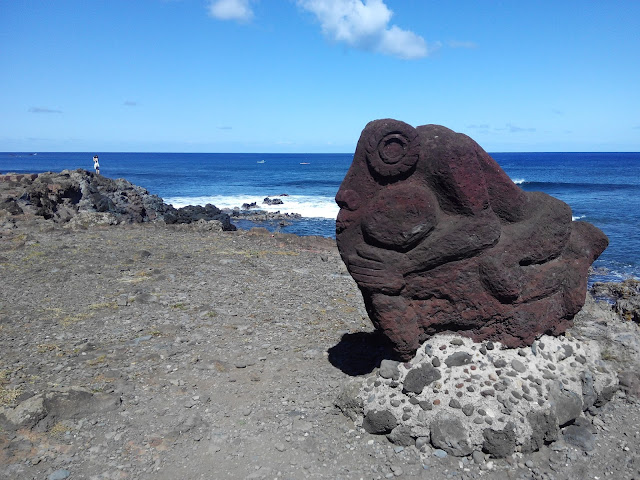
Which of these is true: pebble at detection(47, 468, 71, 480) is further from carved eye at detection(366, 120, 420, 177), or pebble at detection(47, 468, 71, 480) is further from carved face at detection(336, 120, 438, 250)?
carved eye at detection(366, 120, 420, 177)

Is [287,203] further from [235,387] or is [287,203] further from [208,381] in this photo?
[235,387]

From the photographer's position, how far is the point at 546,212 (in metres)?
5.69

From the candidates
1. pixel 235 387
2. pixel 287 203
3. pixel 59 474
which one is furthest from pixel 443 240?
pixel 287 203

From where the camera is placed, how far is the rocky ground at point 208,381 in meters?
4.90

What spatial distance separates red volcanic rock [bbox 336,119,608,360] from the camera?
523cm

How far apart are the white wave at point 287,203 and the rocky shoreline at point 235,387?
20759 millimetres

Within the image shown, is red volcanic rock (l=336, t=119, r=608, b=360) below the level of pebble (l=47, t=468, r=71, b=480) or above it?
above

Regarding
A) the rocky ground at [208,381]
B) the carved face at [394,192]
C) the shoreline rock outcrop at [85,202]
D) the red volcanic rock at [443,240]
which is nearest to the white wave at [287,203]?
the shoreline rock outcrop at [85,202]

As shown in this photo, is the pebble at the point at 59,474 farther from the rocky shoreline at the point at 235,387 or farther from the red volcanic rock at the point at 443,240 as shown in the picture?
the red volcanic rock at the point at 443,240

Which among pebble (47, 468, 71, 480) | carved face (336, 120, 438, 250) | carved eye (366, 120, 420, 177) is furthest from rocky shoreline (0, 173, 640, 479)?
Answer: carved eye (366, 120, 420, 177)

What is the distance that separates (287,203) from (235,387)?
31533mm

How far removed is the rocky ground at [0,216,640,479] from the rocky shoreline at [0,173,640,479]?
0.07 feet

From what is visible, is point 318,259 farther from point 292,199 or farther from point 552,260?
point 292,199

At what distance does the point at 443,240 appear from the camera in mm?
5262
